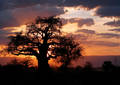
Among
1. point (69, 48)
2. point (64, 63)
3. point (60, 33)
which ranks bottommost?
point (64, 63)

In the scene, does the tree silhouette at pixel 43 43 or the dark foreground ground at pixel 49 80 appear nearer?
the dark foreground ground at pixel 49 80

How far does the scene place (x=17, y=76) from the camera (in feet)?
59.8

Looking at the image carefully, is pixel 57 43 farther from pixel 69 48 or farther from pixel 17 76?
pixel 17 76

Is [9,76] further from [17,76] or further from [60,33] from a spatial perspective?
[60,33]

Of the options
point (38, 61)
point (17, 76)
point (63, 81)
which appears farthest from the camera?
point (38, 61)

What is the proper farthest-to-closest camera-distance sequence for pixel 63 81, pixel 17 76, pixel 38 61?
pixel 38 61 < pixel 17 76 < pixel 63 81

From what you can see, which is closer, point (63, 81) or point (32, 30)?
point (63, 81)

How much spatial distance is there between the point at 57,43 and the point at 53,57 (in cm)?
220

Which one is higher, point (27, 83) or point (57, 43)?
point (57, 43)

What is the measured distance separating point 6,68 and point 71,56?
13743mm

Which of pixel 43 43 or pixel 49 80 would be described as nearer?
pixel 49 80

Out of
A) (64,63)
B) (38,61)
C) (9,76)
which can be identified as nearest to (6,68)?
(9,76)

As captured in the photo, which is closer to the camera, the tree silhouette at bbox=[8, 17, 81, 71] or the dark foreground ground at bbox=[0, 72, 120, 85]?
the dark foreground ground at bbox=[0, 72, 120, 85]

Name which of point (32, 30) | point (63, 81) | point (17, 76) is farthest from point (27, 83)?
point (32, 30)
